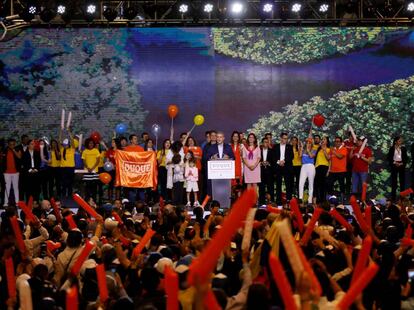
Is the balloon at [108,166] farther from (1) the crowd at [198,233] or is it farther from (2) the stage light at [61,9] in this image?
(2) the stage light at [61,9]

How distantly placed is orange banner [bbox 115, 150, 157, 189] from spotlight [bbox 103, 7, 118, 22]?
3.09 meters

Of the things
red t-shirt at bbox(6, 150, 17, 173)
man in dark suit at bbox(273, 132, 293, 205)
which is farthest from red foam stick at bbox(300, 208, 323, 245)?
red t-shirt at bbox(6, 150, 17, 173)

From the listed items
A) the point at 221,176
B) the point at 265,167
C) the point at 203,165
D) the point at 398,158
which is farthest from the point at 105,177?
the point at 398,158

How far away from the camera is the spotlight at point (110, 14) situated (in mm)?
16984

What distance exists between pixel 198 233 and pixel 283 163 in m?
8.61

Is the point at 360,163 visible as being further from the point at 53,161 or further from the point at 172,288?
the point at 172,288

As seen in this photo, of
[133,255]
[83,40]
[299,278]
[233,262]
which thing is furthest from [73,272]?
[83,40]

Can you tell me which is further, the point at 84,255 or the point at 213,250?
the point at 84,255

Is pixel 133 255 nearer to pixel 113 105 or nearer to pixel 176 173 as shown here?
pixel 176 173

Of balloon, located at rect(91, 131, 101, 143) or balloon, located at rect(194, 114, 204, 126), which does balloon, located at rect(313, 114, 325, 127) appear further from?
balloon, located at rect(91, 131, 101, 143)

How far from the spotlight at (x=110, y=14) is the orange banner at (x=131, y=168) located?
10.1 feet

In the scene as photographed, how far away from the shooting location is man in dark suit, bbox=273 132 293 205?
1622 cm

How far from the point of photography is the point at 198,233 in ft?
25.5

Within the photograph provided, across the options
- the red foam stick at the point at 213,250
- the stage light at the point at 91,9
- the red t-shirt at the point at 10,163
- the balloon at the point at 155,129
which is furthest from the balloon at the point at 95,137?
the red foam stick at the point at 213,250
